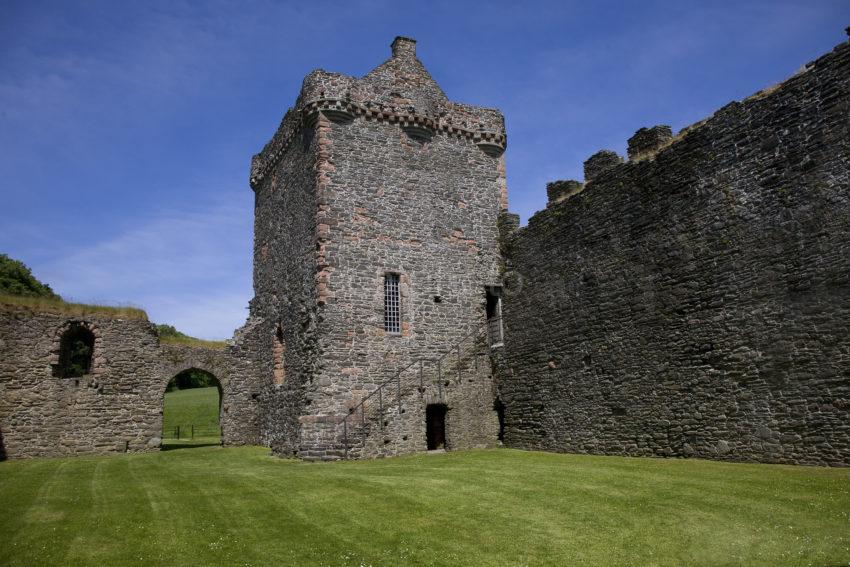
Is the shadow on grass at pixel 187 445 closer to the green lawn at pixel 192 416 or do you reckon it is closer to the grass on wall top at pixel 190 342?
the grass on wall top at pixel 190 342

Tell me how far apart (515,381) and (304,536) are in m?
12.7

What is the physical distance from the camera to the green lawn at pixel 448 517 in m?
8.16

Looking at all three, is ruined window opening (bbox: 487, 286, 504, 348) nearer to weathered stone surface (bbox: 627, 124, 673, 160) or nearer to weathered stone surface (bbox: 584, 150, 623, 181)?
weathered stone surface (bbox: 584, 150, 623, 181)

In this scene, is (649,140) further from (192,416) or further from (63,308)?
(192,416)

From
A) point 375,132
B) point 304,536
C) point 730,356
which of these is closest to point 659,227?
point 730,356

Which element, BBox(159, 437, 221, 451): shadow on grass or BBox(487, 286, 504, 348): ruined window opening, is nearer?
BBox(487, 286, 504, 348): ruined window opening

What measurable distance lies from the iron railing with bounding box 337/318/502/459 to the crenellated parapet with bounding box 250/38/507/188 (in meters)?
6.79

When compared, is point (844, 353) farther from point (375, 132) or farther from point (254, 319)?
point (254, 319)

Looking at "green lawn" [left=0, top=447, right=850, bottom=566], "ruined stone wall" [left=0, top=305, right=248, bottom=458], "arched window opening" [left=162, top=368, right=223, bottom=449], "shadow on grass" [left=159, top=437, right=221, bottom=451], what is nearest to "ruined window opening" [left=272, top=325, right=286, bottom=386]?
"ruined stone wall" [left=0, top=305, right=248, bottom=458]

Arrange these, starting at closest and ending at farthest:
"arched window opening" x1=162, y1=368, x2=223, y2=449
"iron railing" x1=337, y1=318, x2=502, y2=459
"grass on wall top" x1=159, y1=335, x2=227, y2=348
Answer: "iron railing" x1=337, y1=318, x2=502, y2=459, "grass on wall top" x1=159, y1=335, x2=227, y2=348, "arched window opening" x1=162, y1=368, x2=223, y2=449

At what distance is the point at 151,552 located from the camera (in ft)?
27.5

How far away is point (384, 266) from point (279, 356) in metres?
5.96

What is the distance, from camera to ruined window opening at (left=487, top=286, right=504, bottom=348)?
862 inches

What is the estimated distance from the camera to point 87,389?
888 inches
